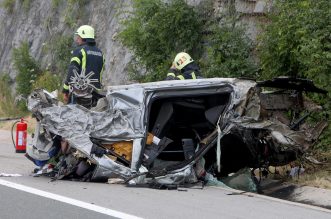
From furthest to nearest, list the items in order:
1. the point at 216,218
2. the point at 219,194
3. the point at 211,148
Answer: the point at 211,148 → the point at 219,194 → the point at 216,218

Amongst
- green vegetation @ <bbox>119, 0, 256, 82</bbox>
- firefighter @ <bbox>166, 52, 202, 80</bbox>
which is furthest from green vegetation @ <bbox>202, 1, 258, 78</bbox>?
firefighter @ <bbox>166, 52, 202, 80</bbox>

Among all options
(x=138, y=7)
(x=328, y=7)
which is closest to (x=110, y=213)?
(x=328, y=7)

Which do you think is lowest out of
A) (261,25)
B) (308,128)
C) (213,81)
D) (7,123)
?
(7,123)

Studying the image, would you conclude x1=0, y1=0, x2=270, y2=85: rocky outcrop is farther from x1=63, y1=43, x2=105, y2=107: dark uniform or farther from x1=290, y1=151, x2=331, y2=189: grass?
x1=63, y1=43, x2=105, y2=107: dark uniform

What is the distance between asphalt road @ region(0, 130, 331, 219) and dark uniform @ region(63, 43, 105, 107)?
1.25 meters

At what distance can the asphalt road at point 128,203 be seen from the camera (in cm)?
662

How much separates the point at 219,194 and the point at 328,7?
13.2 feet

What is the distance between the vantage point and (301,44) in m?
10.2

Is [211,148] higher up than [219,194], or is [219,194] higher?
[211,148]

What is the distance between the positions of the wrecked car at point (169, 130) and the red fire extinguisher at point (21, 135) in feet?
7.91

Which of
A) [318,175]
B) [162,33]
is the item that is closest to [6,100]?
[162,33]

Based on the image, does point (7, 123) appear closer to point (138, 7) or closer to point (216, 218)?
point (138, 7)

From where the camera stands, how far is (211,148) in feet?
26.9

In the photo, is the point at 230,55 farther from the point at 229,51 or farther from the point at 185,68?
the point at 185,68
